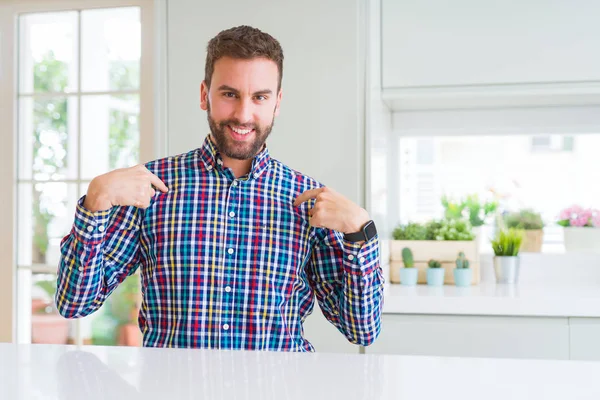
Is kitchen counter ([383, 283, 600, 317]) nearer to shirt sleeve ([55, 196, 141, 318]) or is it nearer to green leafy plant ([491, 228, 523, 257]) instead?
green leafy plant ([491, 228, 523, 257])

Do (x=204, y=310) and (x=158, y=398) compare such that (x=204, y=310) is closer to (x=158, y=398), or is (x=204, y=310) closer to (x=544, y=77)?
(x=158, y=398)

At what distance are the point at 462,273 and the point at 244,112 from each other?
1.57 m

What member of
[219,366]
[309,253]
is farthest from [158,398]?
[309,253]

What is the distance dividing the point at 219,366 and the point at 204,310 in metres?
0.36

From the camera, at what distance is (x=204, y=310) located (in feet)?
4.49

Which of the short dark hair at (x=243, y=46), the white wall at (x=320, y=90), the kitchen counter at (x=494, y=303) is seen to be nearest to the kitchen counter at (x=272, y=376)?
A: the short dark hair at (x=243, y=46)

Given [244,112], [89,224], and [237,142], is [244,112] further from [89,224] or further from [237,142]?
[89,224]

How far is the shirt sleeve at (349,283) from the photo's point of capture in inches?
54.2

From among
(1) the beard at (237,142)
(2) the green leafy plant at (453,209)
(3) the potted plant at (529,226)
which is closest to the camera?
(1) the beard at (237,142)

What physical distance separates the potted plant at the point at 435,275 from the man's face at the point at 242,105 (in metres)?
1.50

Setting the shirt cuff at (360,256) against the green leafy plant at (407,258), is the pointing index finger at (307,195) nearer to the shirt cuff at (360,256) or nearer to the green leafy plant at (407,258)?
the shirt cuff at (360,256)

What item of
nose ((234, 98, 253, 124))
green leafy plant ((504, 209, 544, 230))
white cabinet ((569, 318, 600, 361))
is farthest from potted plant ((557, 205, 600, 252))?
nose ((234, 98, 253, 124))

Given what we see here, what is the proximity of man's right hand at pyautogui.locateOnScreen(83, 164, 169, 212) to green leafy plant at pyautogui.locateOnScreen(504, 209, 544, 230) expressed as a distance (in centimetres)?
213

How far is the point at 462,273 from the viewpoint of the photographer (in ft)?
8.83
